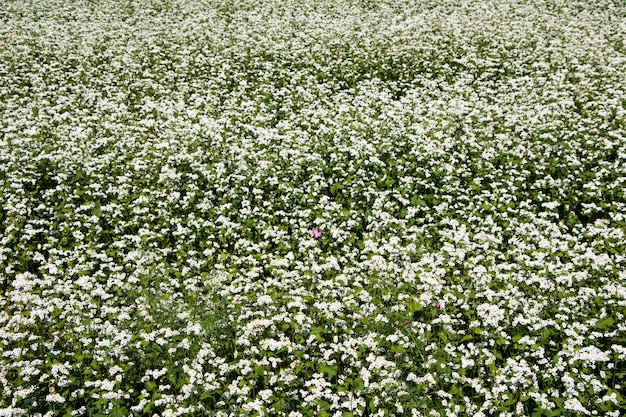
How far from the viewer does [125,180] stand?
929 cm

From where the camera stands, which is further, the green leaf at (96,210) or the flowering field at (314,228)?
the green leaf at (96,210)

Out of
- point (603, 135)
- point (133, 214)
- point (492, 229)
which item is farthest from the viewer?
point (603, 135)

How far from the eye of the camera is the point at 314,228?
8.18 metres

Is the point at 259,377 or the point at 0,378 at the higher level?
the point at 0,378

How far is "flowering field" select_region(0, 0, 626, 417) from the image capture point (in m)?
5.54

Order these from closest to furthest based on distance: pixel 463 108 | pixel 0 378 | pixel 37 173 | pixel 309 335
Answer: pixel 0 378 < pixel 309 335 < pixel 37 173 < pixel 463 108

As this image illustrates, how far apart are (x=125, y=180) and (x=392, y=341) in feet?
18.8

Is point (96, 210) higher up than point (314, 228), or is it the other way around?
point (96, 210)

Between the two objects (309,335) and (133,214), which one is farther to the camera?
(133,214)

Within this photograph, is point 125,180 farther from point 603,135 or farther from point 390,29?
point 390,29

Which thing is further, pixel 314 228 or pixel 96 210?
pixel 96 210

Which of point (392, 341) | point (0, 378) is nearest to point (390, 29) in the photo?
point (392, 341)

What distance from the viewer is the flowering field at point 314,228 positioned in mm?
5535

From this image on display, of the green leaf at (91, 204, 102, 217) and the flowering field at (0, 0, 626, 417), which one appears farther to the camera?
the green leaf at (91, 204, 102, 217)
